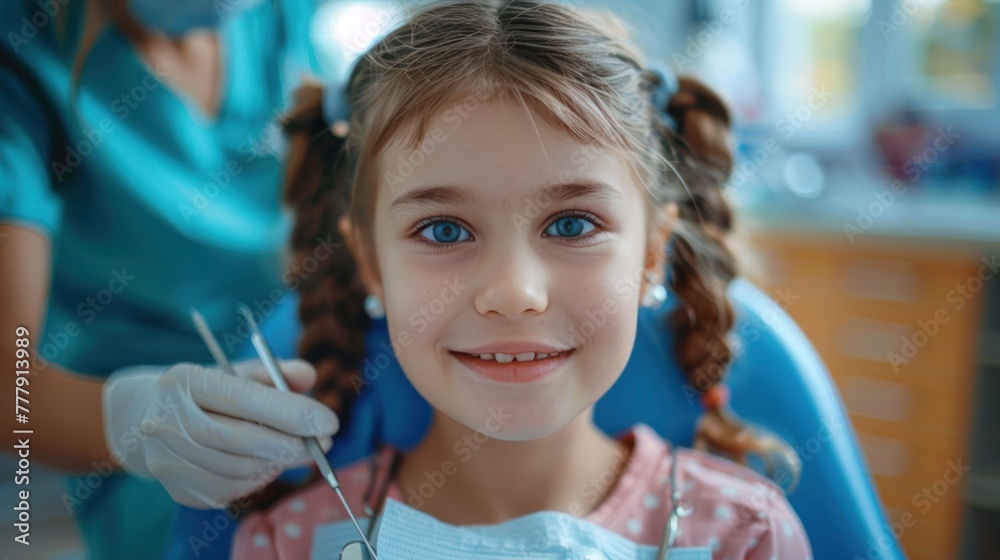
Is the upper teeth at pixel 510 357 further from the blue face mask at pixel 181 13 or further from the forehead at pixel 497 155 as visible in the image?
the blue face mask at pixel 181 13

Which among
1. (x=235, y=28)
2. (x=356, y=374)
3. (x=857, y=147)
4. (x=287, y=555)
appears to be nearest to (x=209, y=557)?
(x=287, y=555)

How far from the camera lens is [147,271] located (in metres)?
0.94

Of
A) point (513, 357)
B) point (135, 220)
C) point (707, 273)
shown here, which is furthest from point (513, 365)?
point (135, 220)

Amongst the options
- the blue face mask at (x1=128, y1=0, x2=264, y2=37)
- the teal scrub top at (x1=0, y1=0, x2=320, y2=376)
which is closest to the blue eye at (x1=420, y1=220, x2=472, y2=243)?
the teal scrub top at (x1=0, y1=0, x2=320, y2=376)

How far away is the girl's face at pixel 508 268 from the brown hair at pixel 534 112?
0.09ft

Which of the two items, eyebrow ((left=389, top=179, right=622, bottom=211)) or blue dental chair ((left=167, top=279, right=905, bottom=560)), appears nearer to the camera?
eyebrow ((left=389, top=179, right=622, bottom=211))

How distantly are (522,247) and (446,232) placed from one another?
0.07 meters

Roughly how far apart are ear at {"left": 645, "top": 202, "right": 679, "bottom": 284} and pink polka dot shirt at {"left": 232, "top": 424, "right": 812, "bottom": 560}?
18 cm

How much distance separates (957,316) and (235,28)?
1423 millimetres

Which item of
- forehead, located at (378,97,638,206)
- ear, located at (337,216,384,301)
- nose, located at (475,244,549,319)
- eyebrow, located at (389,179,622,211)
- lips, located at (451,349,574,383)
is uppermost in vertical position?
forehead, located at (378,97,638,206)

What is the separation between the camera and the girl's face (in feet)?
2.06

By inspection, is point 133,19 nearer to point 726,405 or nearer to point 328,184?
point 328,184

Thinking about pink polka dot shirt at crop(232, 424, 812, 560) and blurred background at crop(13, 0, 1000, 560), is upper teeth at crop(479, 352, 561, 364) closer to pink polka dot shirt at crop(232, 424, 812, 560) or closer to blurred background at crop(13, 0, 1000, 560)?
pink polka dot shirt at crop(232, 424, 812, 560)

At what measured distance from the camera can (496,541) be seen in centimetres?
71
